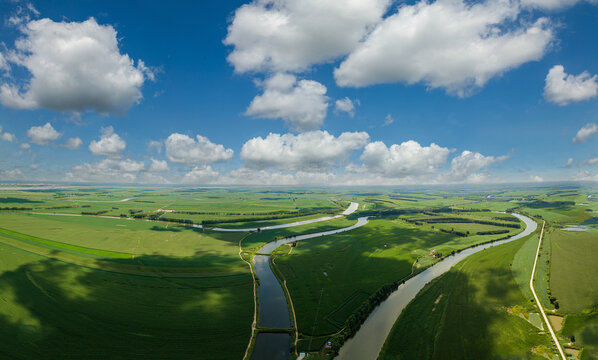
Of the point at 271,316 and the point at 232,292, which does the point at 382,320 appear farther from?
the point at 232,292

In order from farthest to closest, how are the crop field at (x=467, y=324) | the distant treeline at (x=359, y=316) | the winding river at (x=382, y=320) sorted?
the distant treeline at (x=359, y=316), the winding river at (x=382, y=320), the crop field at (x=467, y=324)

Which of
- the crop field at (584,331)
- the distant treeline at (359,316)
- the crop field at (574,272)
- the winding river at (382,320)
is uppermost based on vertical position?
the crop field at (574,272)

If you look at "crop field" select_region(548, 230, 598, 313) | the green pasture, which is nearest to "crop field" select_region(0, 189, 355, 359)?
the green pasture

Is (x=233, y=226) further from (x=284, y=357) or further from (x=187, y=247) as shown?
(x=284, y=357)

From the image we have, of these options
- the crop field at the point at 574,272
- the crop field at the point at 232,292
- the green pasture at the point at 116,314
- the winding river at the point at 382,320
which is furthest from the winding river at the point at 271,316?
the crop field at the point at 574,272

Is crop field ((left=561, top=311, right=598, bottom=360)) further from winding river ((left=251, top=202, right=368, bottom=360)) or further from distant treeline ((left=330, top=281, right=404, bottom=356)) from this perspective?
winding river ((left=251, top=202, right=368, bottom=360))

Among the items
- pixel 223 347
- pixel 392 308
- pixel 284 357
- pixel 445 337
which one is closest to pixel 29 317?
pixel 223 347

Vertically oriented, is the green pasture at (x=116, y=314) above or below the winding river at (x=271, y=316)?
above

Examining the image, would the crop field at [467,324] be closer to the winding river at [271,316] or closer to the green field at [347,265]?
the green field at [347,265]

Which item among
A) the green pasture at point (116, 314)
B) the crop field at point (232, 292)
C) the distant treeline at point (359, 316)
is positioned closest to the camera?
the green pasture at point (116, 314)
